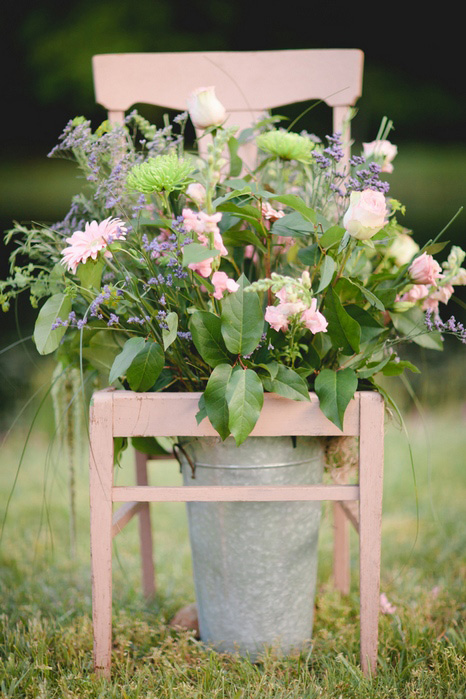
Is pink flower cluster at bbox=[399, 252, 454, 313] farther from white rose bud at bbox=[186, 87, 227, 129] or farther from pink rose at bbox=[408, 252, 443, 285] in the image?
white rose bud at bbox=[186, 87, 227, 129]

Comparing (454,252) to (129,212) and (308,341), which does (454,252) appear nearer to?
(308,341)

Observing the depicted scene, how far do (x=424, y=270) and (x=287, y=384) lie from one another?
32 cm

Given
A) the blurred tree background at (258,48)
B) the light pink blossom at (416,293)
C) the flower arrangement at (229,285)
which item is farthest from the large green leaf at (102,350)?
the blurred tree background at (258,48)

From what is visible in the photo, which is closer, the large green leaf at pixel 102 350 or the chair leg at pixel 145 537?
the large green leaf at pixel 102 350

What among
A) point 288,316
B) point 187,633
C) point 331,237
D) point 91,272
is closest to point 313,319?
point 288,316

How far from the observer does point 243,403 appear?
981mm

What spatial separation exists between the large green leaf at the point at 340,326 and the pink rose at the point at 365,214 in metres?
0.11

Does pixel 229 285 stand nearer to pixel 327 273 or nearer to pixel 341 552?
pixel 327 273

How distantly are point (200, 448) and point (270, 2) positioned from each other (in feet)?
20.8

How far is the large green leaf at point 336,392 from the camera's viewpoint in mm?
1014

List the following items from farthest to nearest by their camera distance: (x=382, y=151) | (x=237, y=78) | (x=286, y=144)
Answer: (x=237, y=78) → (x=382, y=151) → (x=286, y=144)

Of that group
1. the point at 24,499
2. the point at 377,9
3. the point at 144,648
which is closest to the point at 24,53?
the point at 377,9

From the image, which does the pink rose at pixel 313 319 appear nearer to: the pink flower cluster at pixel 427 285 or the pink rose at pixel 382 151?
the pink flower cluster at pixel 427 285

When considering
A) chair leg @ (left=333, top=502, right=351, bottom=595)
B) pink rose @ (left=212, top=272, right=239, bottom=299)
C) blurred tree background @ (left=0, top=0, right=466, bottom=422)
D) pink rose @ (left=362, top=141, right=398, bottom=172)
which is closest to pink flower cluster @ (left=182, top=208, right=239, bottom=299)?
pink rose @ (left=212, top=272, right=239, bottom=299)
